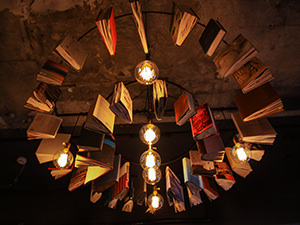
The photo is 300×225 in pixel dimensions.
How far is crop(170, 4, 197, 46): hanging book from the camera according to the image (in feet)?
3.22

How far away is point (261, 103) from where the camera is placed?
124 centimetres

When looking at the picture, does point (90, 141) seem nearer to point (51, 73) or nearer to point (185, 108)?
point (51, 73)

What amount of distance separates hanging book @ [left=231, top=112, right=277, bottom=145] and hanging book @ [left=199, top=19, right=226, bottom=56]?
822 mm

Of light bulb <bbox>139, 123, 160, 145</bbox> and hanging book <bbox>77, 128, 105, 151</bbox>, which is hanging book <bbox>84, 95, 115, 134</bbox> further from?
light bulb <bbox>139, 123, 160, 145</bbox>

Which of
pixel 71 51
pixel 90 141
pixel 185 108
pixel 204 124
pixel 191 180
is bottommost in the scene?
pixel 191 180

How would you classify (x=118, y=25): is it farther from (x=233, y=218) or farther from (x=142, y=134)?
(x=233, y=218)

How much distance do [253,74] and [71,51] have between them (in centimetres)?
133

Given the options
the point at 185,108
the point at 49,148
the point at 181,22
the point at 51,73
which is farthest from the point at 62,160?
the point at 181,22

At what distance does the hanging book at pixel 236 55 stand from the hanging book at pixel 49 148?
5.22ft

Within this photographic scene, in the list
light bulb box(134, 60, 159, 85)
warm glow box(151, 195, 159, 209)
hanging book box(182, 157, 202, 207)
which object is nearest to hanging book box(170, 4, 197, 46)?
light bulb box(134, 60, 159, 85)

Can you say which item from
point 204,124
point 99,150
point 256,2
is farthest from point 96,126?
point 256,2

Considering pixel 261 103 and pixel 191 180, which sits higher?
pixel 261 103

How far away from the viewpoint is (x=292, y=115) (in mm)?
2490

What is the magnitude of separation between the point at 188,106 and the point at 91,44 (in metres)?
1.27
